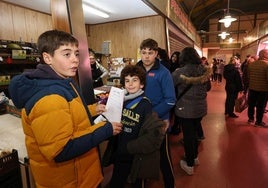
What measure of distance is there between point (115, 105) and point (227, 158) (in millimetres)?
2627

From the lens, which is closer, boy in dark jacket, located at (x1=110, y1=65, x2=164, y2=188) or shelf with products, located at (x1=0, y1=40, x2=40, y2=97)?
boy in dark jacket, located at (x1=110, y1=65, x2=164, y2=188)

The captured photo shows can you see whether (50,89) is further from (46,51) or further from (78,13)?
(78,13)

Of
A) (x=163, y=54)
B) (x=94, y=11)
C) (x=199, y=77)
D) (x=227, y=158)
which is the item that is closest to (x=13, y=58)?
(x=94, y=11)

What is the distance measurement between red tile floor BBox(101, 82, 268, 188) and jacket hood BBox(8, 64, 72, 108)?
1.81 metres

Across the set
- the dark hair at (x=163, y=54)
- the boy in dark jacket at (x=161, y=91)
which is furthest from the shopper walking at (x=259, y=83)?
the boy in dark jacket at (x=161, y=91)

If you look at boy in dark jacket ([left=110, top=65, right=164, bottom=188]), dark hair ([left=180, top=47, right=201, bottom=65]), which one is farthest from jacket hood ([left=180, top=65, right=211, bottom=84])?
boy in dark jacket ([left=110, top=65, right=164, bottom=188])

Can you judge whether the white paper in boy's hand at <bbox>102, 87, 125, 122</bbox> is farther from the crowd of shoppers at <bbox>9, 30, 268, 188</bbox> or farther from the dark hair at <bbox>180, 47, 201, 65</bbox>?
the dark hair at <bbox>180, 47, 201, 65</bbox>

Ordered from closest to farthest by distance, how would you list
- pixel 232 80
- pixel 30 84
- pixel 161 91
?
1. pixel 30 84
2. pixel 161 91
3. pixel 232 80

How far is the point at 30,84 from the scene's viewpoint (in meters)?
1.11

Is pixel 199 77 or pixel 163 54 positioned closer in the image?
pixel 199 77

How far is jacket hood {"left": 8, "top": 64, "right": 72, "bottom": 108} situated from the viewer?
1102mm

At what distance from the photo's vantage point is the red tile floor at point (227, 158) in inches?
106

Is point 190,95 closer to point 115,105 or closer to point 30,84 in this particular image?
point 115,105

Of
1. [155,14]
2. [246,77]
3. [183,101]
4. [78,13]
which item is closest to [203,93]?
[183,101]
